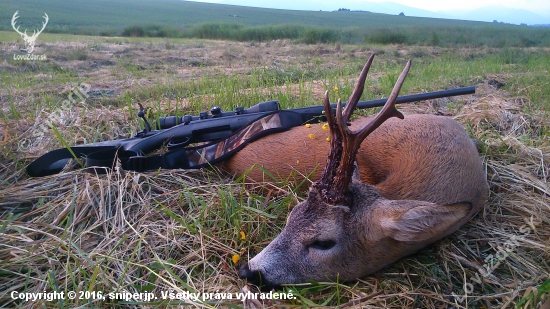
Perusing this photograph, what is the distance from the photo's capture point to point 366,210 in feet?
7.14

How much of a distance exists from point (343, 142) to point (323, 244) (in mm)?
589

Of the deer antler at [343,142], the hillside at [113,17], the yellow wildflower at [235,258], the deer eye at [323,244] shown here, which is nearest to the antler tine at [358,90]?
the deer antler at [343,142]

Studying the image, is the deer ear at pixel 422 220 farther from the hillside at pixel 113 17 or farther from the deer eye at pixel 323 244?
the hillside at pixel 113 17

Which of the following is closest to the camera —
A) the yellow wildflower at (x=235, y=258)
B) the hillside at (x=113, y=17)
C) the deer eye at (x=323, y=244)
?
the deer eye at (x=323, y=244)

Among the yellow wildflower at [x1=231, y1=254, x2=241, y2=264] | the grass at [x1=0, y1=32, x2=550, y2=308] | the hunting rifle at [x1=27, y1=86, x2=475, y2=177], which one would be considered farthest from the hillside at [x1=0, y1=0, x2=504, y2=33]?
the yellow wildflower at [x1=231, y1=254, x2=241, y2=264]

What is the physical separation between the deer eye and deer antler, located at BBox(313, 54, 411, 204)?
0.75 feet

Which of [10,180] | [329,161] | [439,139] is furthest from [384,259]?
[10,180]

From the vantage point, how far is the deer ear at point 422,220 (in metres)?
1.86

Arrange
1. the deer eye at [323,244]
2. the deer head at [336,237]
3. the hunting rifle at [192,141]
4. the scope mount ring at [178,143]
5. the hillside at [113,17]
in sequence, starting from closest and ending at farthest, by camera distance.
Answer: the deer head at [336,237] → the deer eye at [323,244] → the hunting rifle at [192,141] → the scope mount ring at [178,143] → the hillside at [113,17]

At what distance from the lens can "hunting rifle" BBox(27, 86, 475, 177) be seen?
325 centimetres

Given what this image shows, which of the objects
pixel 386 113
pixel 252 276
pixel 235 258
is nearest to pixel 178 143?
pixel 235 258

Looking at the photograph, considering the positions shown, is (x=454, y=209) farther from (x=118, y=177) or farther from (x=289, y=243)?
(x=118, y=177)

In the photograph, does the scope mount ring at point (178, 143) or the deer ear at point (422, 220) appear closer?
the deer ear at point (422, 220)

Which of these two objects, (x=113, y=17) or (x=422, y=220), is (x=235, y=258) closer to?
(x=422, y=220)
